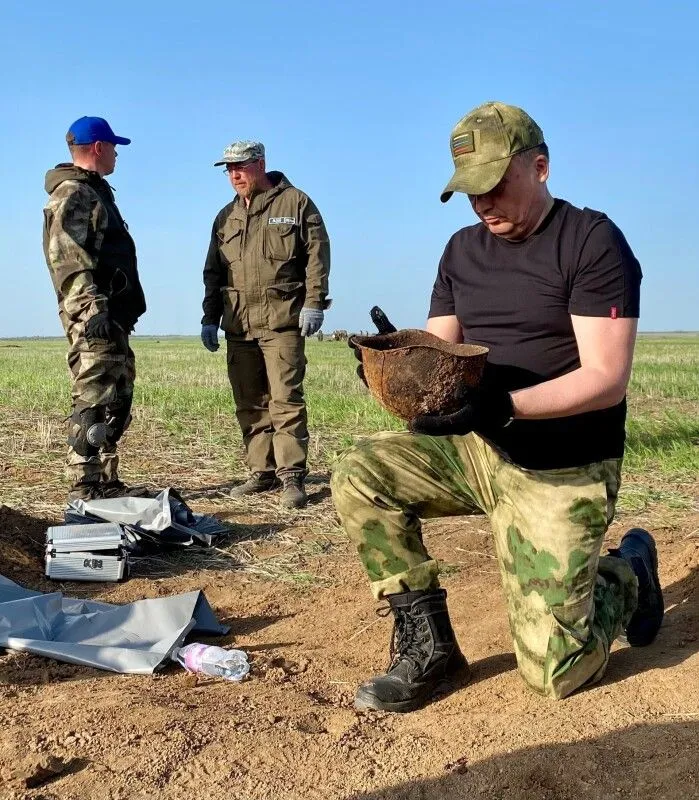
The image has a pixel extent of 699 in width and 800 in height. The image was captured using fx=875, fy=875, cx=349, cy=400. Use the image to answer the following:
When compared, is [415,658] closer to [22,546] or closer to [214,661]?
[214,661]

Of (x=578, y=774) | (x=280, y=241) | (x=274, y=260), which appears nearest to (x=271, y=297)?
(x=274, y=260)

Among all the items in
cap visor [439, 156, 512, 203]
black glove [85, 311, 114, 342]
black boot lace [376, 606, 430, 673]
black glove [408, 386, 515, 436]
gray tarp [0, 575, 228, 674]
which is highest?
cap visor [439, 156, 512, 203]

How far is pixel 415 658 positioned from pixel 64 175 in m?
4.15

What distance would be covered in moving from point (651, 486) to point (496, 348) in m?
3.51

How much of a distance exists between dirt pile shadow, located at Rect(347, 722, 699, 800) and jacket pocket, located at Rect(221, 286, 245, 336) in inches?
176

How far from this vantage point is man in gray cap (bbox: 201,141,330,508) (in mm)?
6207

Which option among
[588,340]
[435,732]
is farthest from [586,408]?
[435,732]

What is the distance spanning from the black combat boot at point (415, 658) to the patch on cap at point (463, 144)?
150 cm

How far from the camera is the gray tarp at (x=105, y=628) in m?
3.19

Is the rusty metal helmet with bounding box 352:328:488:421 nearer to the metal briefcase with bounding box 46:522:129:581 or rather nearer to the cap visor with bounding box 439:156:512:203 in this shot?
the cap visor with bounding box 439:156:512:203

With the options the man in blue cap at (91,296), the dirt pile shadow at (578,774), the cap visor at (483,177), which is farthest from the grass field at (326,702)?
the cap visor at (483,177)

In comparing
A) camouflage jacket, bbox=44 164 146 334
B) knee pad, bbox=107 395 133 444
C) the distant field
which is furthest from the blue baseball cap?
the distant field

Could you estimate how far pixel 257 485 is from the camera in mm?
6395

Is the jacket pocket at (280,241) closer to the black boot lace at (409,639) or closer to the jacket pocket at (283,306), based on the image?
the jacket pocket at (283,306)
